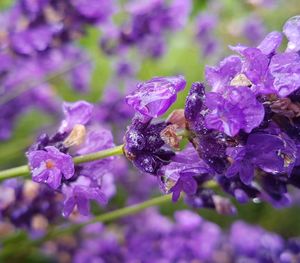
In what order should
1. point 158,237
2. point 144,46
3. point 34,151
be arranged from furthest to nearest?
1. point 144,46
2. point 158,237
3. point 34,151

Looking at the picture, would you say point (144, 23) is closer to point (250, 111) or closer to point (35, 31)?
point (35, 31)

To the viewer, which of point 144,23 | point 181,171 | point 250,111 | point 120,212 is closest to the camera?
point 250,111

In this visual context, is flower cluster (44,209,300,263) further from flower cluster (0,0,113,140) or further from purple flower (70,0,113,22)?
purple flower (70,0,113,22)

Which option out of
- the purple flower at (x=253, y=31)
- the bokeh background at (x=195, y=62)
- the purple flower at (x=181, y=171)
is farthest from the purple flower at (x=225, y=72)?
the purple flower at (x=253, y=31)

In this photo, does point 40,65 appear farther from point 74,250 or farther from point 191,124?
point 191,124

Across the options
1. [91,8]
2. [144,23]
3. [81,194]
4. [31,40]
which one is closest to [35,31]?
[31,40]


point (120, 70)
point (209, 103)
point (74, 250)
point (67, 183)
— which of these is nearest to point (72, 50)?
point (120, 70)

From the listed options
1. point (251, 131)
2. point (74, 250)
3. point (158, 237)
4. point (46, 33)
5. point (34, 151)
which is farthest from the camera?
point (74, 250)
